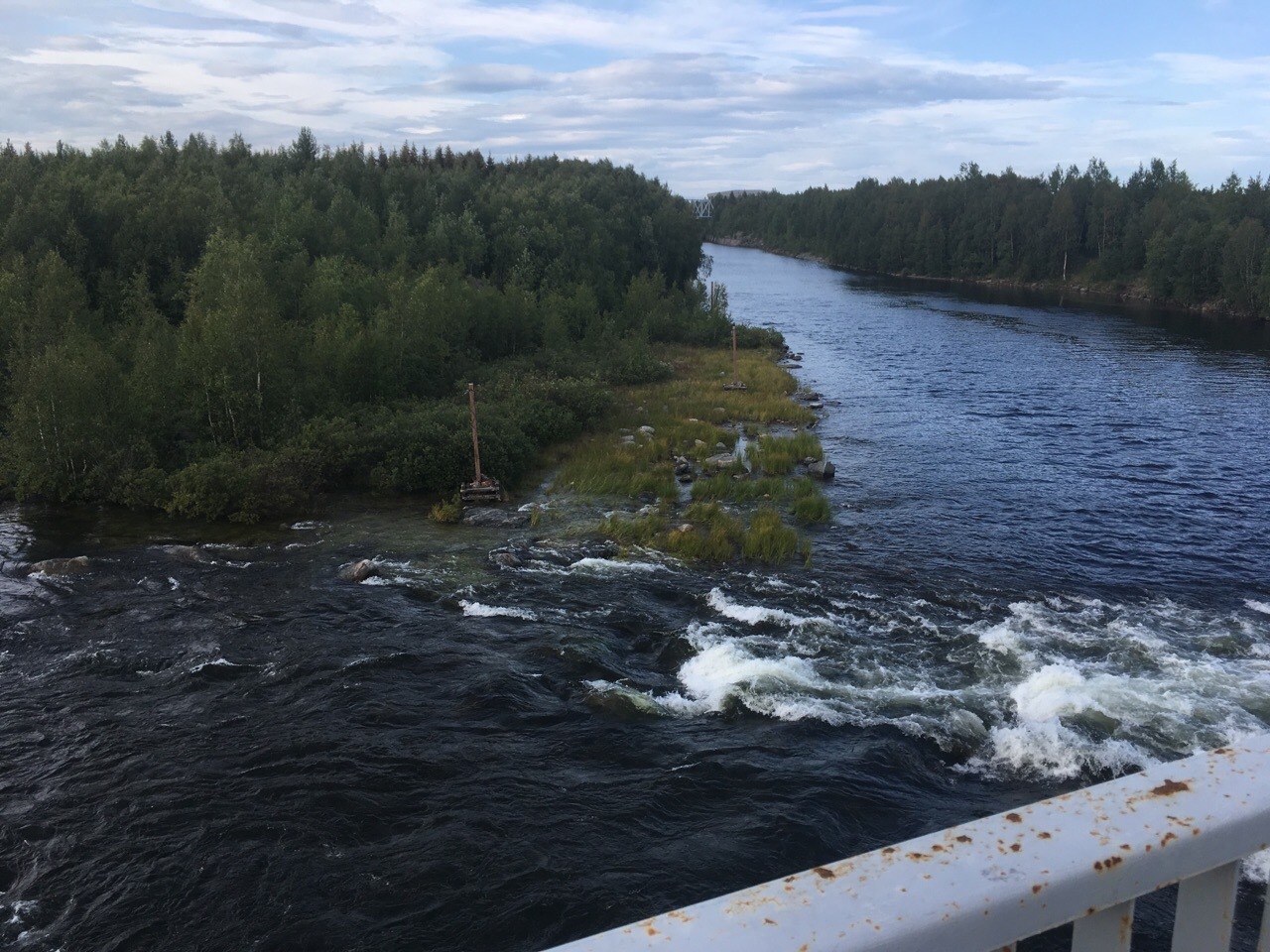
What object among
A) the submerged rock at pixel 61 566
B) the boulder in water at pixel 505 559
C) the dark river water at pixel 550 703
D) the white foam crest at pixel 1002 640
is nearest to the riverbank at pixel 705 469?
the dark river water at pixel 550 703

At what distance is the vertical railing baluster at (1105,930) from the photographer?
5.94ft

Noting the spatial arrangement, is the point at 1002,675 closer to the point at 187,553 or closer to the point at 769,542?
the point at 769,542

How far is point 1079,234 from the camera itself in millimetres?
117938

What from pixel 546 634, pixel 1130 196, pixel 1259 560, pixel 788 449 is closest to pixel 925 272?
pixel 1130 196

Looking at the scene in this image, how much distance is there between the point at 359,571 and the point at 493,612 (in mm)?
4095

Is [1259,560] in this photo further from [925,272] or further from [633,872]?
[925,272]

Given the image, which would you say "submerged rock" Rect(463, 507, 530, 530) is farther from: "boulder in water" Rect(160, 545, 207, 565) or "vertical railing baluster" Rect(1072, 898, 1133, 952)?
"vertical railing baluster" Rect(1072, 898, 1133, 952)

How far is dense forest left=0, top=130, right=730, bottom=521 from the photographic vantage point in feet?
96.2

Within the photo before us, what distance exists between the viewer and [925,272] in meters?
134

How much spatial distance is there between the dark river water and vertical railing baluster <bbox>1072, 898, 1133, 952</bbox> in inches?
314

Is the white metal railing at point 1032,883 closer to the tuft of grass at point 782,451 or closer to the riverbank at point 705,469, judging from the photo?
the riverbank at point 705,469

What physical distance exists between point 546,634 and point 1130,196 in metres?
124

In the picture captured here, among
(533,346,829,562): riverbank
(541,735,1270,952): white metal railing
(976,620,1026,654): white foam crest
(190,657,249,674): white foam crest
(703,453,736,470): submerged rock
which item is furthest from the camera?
(703,453,736,470): submerged rock

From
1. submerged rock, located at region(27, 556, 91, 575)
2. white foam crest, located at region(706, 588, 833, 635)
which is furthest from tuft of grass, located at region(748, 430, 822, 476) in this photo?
submerged rock, located at region(27, 556, 91, 575)
